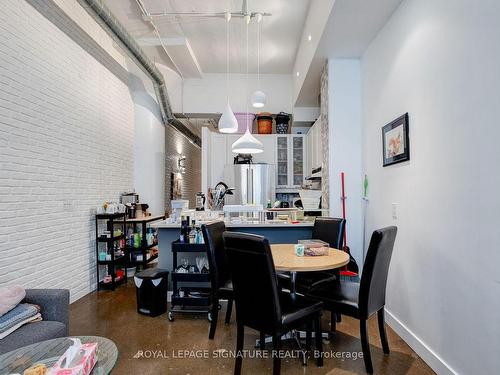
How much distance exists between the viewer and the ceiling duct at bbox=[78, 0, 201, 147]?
3.21 m

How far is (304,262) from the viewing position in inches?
89.7

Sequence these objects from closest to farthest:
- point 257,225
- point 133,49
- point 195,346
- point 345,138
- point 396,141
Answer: point 195,346 → point 396,141 → point 257,225 → point 345,138 → point 133,49

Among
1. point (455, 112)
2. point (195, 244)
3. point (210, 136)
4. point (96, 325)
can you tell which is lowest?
point (96, 325)

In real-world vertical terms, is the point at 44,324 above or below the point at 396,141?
below

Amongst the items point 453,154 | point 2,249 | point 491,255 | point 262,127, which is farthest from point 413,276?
point 262,127

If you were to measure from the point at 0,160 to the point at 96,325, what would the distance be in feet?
5.89

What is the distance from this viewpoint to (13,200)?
279cm

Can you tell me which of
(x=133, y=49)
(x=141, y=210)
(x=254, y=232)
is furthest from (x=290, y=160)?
(x=133, y=49)

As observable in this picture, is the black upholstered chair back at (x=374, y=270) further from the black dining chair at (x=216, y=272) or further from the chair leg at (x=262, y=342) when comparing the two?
the black dining chair at (x=216, y=272)

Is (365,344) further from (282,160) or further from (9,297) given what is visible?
(282,160)

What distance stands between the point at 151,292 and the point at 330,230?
2.06 meters

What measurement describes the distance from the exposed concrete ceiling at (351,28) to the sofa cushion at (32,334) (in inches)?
137

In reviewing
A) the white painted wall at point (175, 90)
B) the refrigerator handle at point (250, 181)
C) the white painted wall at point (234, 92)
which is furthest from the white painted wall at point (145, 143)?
the refrigerator handle at point (250, 181)

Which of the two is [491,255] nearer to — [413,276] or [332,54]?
[413,276]
